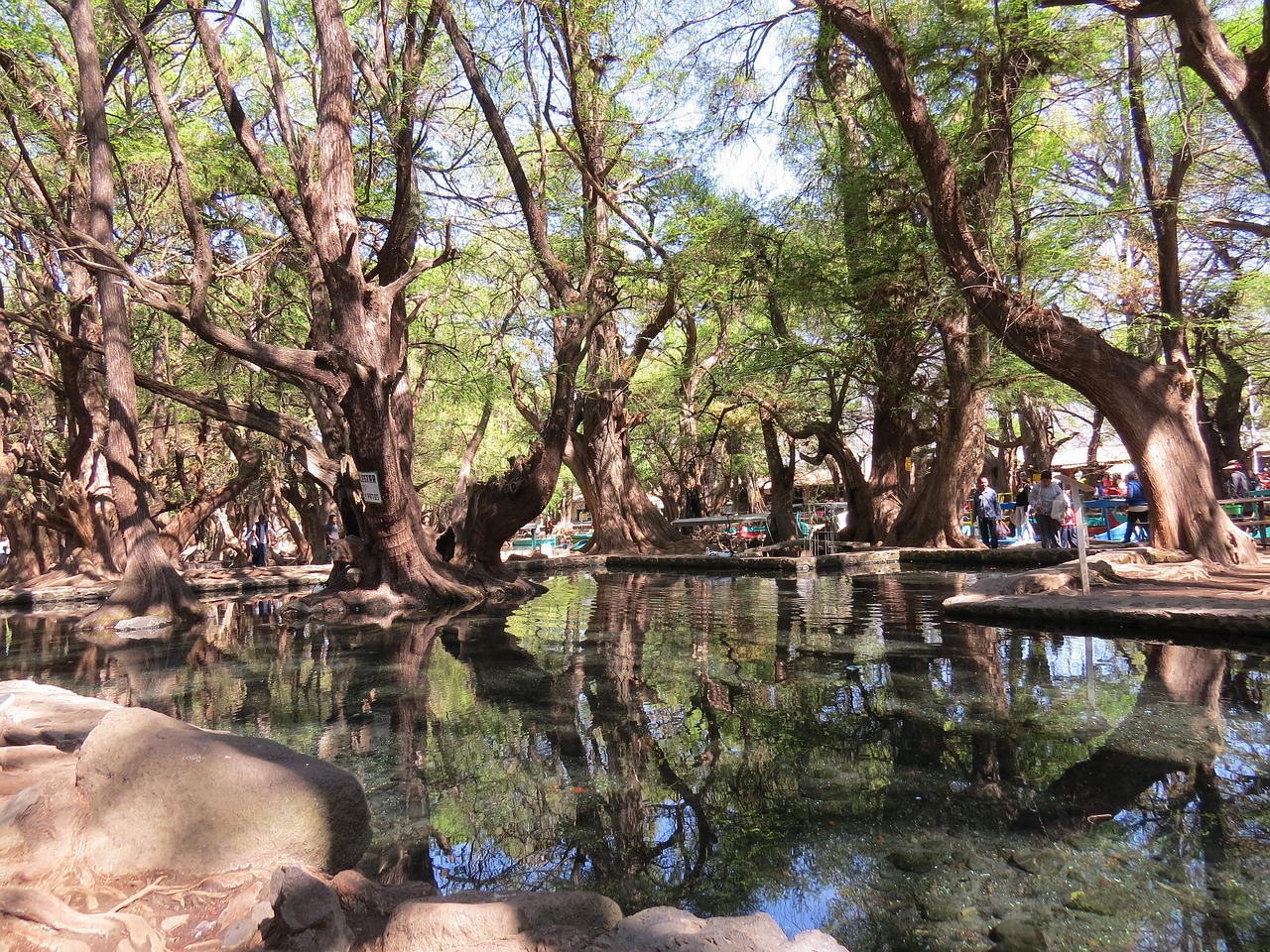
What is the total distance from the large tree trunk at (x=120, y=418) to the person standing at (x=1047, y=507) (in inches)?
593

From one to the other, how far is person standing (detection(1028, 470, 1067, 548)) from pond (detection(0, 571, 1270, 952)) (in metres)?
8.58

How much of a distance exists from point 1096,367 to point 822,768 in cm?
834

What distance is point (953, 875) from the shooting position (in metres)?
2.79

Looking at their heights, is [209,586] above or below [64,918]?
below

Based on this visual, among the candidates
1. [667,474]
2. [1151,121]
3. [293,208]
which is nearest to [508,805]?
[293,208]

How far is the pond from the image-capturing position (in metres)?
2.68

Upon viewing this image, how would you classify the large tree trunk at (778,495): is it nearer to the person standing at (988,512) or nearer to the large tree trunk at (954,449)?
the large tree trunk at (954,449)

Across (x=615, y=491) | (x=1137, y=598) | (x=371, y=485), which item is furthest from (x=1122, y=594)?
(x=615, y=491)

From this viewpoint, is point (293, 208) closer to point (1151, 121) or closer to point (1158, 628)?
point (1158, 628)

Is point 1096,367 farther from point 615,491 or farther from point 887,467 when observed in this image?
point 615,491

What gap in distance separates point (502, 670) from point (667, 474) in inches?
1074

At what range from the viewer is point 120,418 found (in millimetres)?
11883

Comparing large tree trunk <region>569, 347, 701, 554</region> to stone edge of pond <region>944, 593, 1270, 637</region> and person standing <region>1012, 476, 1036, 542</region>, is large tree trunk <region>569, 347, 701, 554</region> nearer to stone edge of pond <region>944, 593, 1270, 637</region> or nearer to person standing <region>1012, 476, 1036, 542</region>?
person standing <region>1012, 476, 1036, 542</region>

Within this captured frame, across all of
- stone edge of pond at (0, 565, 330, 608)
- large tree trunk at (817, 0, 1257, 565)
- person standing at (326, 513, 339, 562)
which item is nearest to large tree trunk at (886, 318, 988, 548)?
large tree trunk at (817, 0, 1257, 565)
